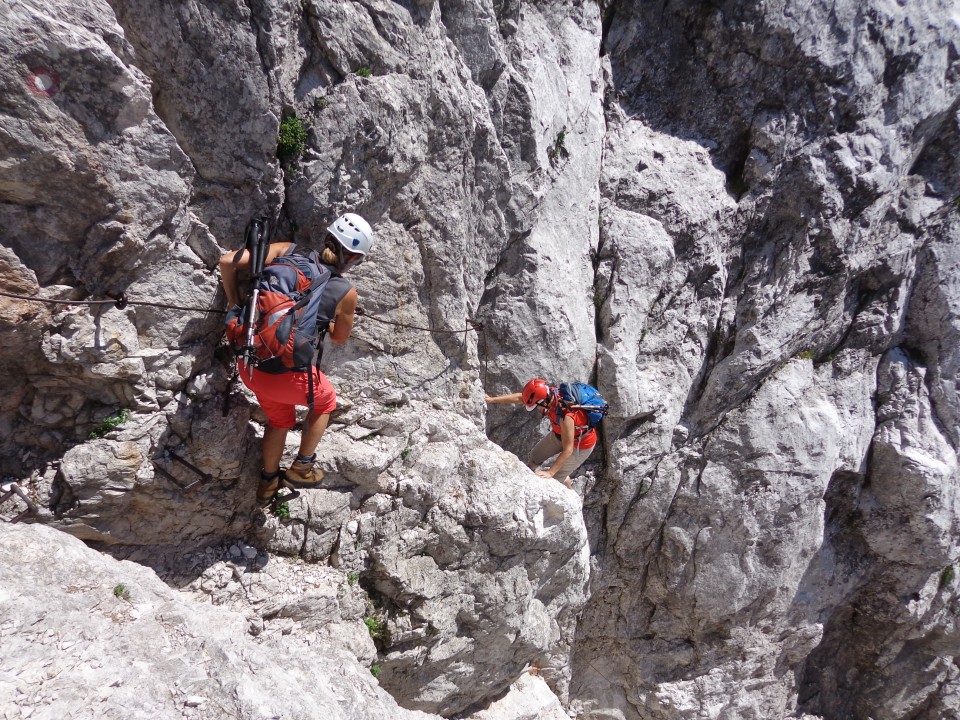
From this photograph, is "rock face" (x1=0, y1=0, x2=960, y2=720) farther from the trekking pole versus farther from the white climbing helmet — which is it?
the white climbing helmet

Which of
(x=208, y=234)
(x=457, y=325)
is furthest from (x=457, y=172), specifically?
(x=208, y=234)

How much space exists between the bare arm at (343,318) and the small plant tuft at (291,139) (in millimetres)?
1505

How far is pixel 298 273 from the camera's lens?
504 centimetres

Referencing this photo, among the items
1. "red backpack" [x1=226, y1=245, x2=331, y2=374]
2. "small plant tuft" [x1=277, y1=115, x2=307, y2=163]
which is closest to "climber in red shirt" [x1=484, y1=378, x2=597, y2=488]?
"red backpack" [x1=226, y1=245, x2=331, y2=374]

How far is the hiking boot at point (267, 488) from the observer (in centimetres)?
556

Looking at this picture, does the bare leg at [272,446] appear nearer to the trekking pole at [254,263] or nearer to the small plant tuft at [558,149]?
the trekking pole at [254,263]

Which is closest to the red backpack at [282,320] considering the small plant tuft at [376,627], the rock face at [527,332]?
the rock face at [527,332]

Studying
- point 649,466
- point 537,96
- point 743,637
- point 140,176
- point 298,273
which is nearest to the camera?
point 140,176

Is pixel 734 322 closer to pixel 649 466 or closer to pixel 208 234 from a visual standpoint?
pixel 649 466

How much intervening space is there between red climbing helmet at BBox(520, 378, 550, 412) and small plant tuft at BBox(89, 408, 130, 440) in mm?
4511

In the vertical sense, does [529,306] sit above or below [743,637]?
above

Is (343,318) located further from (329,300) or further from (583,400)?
(583,400)

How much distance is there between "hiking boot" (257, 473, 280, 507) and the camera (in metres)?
5.56

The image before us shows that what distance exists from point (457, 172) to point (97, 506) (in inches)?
190
